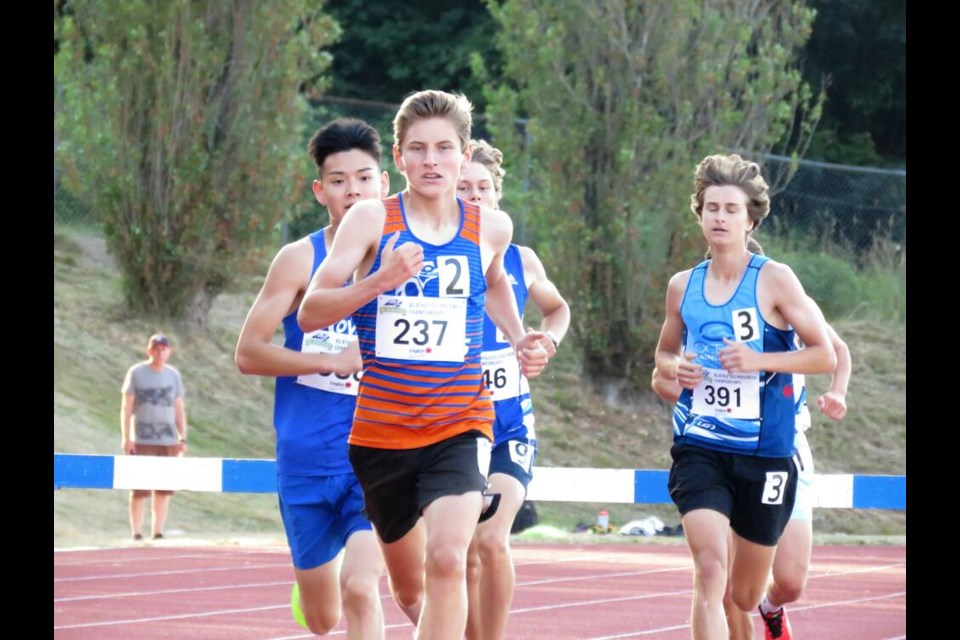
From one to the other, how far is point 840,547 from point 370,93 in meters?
16.9

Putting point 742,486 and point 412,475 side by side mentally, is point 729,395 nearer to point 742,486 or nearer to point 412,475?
point 742,486

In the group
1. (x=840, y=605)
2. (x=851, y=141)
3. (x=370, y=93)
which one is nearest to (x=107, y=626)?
(x=840, y=605)

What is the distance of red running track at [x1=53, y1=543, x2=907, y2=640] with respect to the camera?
9258 millimetres

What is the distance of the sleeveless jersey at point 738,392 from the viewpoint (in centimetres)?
645

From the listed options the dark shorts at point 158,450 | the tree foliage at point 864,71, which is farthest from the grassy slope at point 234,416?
the tree foliage at point 864,71

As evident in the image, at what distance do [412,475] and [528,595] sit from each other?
18.4ft

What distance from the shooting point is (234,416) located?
19.9 m

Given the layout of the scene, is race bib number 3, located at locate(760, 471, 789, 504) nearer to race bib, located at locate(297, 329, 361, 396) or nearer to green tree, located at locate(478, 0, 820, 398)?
race bib, located at locate(297, 329, 361, 396)

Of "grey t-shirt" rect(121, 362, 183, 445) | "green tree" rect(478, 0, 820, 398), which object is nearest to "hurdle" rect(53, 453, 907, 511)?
"grey t-shirt" rect(121, 362, 183, 445)

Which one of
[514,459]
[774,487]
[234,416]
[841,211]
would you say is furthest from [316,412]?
[841,211]

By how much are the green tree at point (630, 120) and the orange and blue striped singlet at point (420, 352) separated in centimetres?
1514

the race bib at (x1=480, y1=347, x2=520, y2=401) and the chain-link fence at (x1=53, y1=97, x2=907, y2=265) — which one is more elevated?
the chain-link fence at (x1=53, y1=97, x2=907, y2=265)

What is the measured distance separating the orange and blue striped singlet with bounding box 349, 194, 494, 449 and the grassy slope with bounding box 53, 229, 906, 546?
10727 millimetres

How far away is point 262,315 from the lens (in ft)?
19.4
